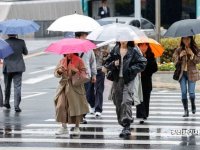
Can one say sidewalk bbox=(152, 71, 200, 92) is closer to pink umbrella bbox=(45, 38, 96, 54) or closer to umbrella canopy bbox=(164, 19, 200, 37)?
umbrella canopy bbox=(164, 19, 200, 37)

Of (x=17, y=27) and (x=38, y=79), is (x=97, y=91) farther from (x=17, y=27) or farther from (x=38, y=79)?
(x=38, y=79)

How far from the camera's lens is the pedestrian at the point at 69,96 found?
43.1ft

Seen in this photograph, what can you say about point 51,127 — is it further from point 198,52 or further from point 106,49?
point 198,52

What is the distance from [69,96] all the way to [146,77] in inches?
87.4

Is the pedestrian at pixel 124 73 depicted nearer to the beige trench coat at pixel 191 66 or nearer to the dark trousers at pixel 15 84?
the beige trench coat at pixel 191 66

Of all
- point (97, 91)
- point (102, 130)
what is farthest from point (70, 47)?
point (97, 91)

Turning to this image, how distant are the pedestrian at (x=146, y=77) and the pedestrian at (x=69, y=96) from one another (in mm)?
1801

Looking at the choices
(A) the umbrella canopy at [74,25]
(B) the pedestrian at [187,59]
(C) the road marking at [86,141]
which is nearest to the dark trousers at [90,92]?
(A) the umbrella canopy at [74,25]

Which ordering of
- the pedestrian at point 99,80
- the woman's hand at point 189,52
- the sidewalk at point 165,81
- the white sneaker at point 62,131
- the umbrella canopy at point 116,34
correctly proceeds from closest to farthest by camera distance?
the umbrella canopy at point 116,34
the white sneaker at point 62,131
the woman's hand at point 189,52
the pedestrian at point 99,80
the sidewalk at point 165,81

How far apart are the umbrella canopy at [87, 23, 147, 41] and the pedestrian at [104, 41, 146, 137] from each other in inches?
9.1

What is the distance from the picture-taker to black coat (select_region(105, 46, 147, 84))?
12984 millimetres

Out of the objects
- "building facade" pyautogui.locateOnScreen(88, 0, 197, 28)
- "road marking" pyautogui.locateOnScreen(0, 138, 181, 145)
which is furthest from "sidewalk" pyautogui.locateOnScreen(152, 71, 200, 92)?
"building facade" pyautogui.locateOnScreen(88, 0, 197, 28)

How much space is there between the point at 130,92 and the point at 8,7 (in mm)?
27038

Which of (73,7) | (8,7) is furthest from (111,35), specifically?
(73,7)
